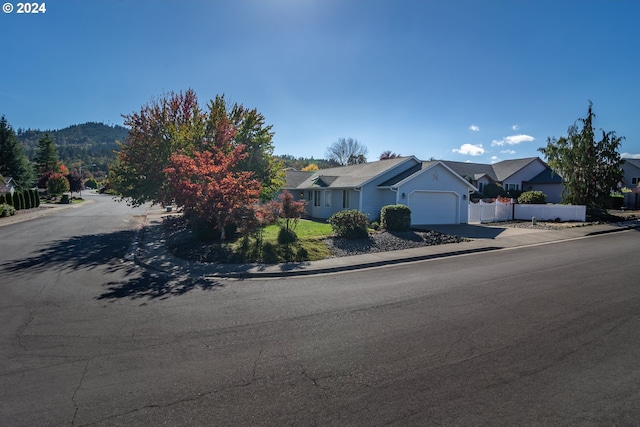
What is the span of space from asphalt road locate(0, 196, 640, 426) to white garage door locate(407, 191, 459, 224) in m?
13.3

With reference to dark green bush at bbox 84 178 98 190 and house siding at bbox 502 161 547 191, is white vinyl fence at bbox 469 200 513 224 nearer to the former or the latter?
house siding at bbox 502 161 547 191

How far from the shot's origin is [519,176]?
45344 millimetres

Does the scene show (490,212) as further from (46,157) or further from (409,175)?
(46,157)

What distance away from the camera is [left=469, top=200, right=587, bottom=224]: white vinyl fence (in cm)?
2580

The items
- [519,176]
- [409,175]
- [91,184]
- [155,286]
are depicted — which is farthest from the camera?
[91,184]

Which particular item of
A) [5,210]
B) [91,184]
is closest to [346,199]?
[5,210]

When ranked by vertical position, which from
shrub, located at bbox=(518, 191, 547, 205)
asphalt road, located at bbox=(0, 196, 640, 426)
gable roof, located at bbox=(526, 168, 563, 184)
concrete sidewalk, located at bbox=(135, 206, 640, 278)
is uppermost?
gable roof, located at bbox=(526, 168, 563, 184)

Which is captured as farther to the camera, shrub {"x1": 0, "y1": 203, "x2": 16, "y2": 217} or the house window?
shrub {"x1": 0, "y1": 203, "x2": 16, "y2": 217}

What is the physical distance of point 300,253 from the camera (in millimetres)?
13297

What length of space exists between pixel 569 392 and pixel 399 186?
62.1 feet

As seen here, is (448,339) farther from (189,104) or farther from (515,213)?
(515,213)

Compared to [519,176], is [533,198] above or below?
below

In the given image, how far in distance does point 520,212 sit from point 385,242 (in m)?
17.4

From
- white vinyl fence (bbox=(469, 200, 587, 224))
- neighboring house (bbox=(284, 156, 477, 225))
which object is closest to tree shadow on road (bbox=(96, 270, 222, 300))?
neighboring house (bbox=(284, 156, 477, 225))
